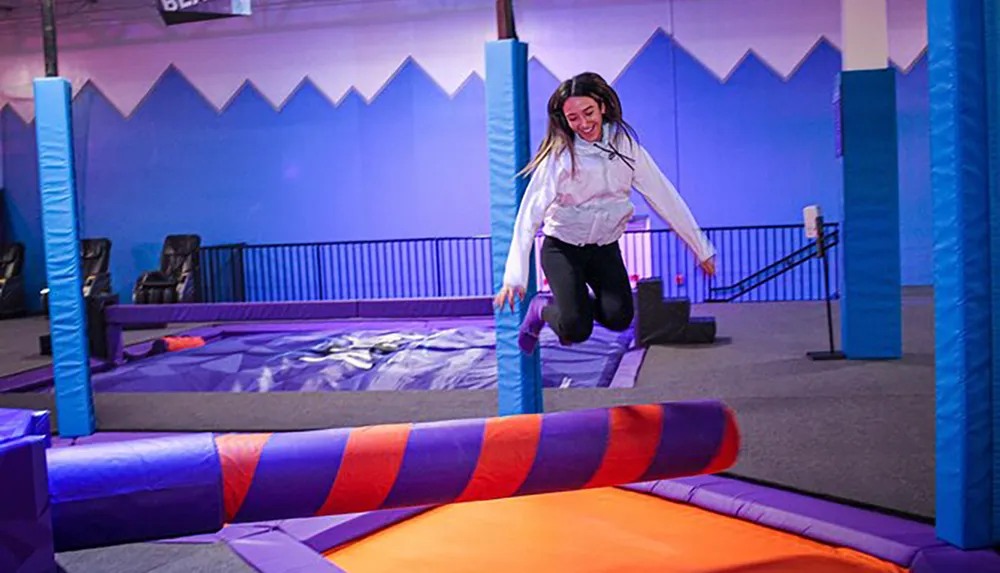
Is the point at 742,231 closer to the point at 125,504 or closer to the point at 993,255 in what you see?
the point at 993,255

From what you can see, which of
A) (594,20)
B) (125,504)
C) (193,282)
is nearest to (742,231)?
(594,20)

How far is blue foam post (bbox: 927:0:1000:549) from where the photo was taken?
2615 millimetres

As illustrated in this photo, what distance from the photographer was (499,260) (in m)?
3.70

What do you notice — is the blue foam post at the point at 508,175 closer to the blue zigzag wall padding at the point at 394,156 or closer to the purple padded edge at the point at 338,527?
the purple padded edge at the point at 338,527

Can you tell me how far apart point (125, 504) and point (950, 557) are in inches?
89.9

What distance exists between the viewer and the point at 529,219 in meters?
2.90

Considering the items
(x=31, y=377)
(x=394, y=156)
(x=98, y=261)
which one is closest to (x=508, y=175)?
(x=31, y=377)

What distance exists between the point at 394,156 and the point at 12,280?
5554mm

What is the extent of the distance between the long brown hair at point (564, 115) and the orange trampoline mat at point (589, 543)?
123cm

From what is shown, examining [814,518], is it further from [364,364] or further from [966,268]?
[364,364]

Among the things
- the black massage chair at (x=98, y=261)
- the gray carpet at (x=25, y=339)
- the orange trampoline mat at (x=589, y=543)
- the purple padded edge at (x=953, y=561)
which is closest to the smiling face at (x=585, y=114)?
the orange trampoline mat at (x=589, y=543)

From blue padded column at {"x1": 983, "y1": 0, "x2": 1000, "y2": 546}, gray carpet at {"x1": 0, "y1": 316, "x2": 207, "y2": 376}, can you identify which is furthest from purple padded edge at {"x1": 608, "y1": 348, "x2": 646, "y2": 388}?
gray carpet at {"x1": 0, "y1": 316, "x2": 207, "y2": 376}

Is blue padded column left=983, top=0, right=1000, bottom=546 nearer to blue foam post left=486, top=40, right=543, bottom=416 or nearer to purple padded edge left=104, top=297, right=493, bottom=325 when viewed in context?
blue foam post left=486, top=40, right=543, bottom=416

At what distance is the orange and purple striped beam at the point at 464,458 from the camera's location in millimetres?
A: 2416
